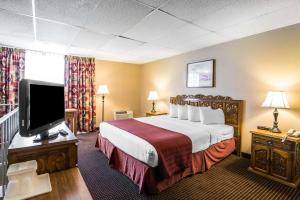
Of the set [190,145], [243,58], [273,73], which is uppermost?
[243,58]

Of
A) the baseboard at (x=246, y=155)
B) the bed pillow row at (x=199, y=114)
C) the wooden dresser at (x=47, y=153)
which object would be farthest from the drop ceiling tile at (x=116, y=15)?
the baseboard at (x=246, y=155)

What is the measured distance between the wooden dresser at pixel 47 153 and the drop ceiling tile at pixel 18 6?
1687 millimetres

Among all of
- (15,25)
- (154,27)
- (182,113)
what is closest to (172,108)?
(182,113)

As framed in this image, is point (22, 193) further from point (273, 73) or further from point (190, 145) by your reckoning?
point (273, 73)

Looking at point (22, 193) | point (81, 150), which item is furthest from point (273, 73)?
point (81, 150)

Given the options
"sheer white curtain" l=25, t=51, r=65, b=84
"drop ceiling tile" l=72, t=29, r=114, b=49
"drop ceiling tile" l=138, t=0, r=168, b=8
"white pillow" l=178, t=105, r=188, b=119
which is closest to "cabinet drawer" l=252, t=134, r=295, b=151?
"white pillow" l=178, t=105, r=188, b=119

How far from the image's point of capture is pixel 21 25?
2.73 meters

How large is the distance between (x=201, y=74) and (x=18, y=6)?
3.60 m

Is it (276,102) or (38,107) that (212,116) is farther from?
(38,107)

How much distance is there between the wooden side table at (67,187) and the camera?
3.49 feet

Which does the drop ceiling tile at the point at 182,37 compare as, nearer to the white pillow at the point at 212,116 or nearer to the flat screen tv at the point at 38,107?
the white pillow at the point at 212,116

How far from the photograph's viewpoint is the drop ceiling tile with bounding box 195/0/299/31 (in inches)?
80.2

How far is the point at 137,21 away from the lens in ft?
8.49

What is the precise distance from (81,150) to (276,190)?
3.51 metres
